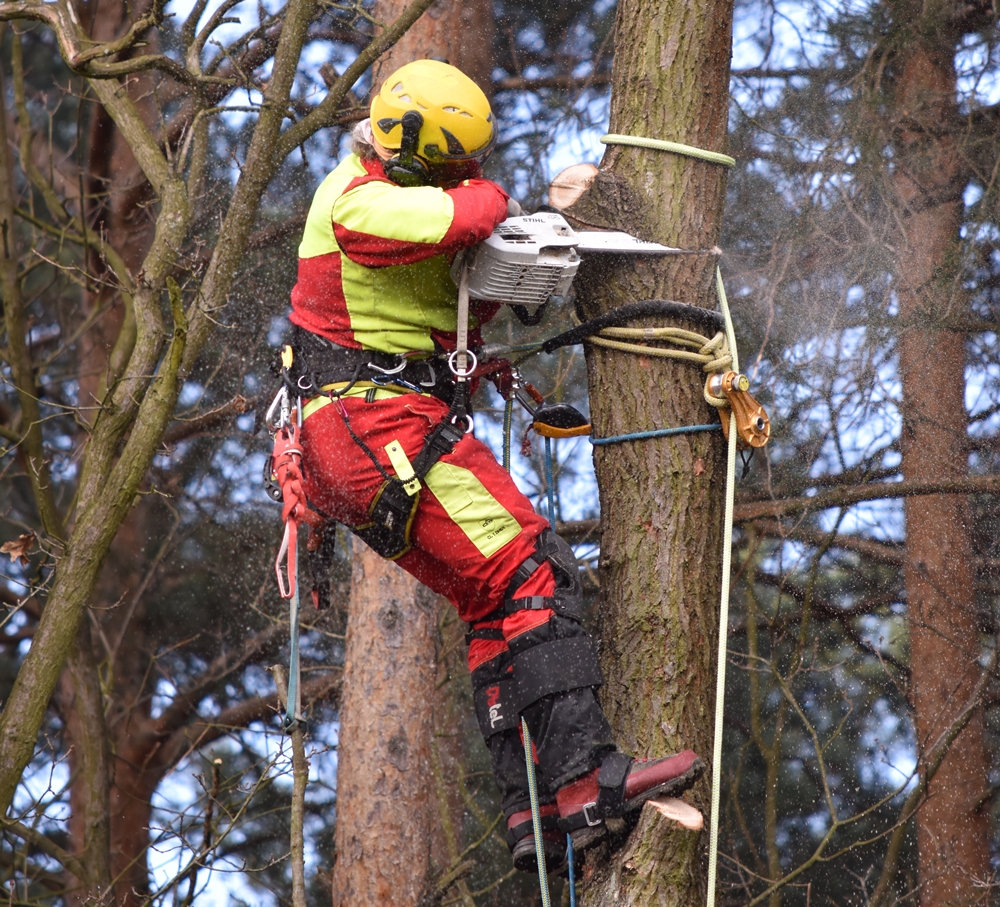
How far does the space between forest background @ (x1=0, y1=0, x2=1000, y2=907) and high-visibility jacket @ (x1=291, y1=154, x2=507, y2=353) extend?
801 mm

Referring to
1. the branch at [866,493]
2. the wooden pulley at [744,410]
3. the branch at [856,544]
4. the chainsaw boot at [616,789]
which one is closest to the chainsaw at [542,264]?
the wooden pulley at [744,410]

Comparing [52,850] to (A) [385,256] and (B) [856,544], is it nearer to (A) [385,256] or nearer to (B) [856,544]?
(B) [856,544]

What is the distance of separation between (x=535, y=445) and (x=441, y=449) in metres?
4.75

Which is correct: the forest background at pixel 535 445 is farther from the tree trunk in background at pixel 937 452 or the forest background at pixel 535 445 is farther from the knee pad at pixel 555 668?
the knee pad at pixel 555 668

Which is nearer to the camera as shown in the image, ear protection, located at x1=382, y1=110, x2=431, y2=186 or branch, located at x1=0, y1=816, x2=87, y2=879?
ear protection, located at x1=382, y1=110, x2=431, y2=186

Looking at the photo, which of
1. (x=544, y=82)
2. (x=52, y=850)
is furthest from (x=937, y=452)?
(x=52, y=850)

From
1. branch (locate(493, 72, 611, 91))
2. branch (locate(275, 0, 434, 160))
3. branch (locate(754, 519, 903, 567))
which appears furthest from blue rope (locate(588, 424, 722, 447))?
branch (locate(493, 72, 611, 91))

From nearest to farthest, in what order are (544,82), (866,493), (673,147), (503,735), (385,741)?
(503,735) < (673,147) < (866,493) < (385,741) < (544,82)

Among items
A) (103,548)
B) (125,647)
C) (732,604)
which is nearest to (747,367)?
(732,604)

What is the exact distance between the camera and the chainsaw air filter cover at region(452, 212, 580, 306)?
271 centimetres

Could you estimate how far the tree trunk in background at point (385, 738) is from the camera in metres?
5.43

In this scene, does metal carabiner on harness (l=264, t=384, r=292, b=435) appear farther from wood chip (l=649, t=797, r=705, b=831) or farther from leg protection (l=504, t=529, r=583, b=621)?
wood chip (l=649, t=797, r=705, b=831)

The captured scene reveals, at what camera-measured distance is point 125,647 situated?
9.38 metres

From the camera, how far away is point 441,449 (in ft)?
8.81
